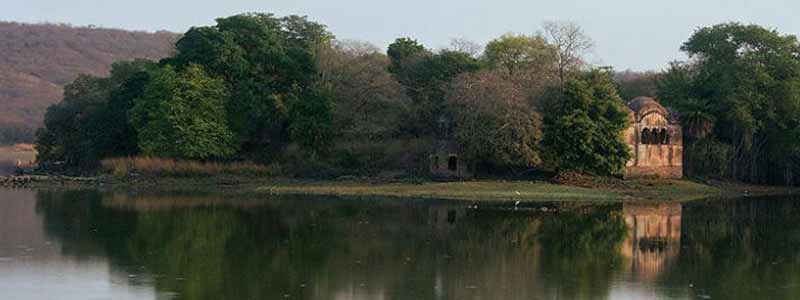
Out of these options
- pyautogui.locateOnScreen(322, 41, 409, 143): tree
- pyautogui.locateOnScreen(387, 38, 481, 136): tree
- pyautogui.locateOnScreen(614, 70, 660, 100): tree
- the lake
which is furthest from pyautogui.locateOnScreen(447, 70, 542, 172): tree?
pyautogui.locateOnScreen(614, 70, 660, 100): tree

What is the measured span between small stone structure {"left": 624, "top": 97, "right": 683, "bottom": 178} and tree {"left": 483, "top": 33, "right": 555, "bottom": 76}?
6.61m

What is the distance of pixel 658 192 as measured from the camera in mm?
58250

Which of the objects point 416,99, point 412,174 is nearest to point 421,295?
point 412,174

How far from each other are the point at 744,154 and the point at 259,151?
27826mm

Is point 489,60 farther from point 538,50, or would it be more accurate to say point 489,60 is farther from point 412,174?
point 412,174

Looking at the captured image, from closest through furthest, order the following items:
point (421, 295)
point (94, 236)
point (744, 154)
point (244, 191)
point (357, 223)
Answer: point (421, 295), point (94, 236), point (357, 223), point (244, 191), point (744, 154)

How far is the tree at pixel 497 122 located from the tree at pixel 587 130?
3.91ft

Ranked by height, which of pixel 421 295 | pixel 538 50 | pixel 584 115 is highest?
pixel 538 50

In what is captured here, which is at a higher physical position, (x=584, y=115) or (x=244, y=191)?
(x=584, y=115)

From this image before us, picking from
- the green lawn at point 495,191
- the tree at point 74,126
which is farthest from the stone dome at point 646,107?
the tree at point 74,126

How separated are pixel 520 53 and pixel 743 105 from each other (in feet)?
45.1

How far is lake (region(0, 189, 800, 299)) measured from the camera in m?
25.4

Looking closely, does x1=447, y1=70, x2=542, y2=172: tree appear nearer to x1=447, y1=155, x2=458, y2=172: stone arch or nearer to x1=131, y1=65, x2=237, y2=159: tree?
x1=447, y1=155, x2=458, y2=172: stone arch

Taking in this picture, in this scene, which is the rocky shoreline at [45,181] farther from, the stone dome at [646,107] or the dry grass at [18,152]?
the dry grass at [18,152]
